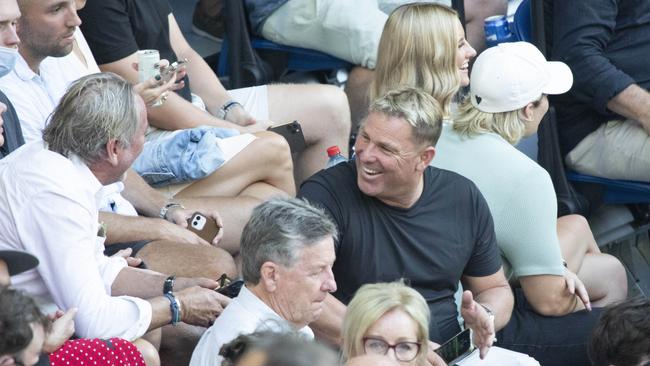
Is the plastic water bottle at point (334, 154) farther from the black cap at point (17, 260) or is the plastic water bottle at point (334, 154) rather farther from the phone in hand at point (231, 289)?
the black cap at point (17, 260)

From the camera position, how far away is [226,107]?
17.4 feet

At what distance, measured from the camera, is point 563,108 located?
557 cm

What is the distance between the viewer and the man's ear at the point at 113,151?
3592mm

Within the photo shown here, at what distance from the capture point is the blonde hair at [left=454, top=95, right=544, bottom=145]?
4.41 metres

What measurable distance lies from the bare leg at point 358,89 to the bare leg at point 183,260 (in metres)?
1.80

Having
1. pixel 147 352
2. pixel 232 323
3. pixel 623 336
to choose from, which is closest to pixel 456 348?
pixel 623 336

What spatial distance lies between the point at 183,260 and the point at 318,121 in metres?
1.35

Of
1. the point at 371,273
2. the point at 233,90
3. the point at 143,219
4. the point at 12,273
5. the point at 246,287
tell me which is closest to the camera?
the point at 12,273

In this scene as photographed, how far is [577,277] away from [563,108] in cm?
126

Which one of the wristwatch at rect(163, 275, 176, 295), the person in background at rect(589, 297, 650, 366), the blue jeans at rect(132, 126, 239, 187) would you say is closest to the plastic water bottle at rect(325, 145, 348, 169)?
the blue jeans at rect(132, 126, 239, 187)

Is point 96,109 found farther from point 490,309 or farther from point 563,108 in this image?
point 563,108

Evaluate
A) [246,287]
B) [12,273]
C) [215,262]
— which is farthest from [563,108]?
[12,273]

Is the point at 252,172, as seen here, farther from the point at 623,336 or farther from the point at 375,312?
the point at 623,336

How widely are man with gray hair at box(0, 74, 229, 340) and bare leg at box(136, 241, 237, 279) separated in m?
0.27
